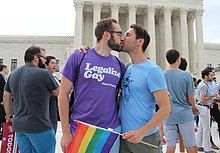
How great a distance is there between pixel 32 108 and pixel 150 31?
34.9 meters

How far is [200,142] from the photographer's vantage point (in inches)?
254

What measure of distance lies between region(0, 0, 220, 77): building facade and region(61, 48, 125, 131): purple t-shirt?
32.1 metres

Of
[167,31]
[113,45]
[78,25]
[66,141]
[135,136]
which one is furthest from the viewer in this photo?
[167,31]

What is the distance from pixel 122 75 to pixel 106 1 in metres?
36.1

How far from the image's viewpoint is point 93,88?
8.03 ft

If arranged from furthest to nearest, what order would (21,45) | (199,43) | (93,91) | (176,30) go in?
(21,45), (176,30), (199,43), (93,91)

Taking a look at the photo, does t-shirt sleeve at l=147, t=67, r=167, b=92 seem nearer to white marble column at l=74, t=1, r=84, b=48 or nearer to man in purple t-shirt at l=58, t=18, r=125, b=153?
man in purple t-shirt at l=58, t=18, r=125, b=153

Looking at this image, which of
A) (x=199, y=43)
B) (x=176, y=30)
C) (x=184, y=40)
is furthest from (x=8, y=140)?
(x=176, y=30)

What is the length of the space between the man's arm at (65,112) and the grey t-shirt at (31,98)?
1086 millimetres

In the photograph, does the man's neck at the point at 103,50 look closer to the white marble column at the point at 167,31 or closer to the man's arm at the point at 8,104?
the man's arm at the point at 8,104

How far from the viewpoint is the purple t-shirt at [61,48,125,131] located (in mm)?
2426

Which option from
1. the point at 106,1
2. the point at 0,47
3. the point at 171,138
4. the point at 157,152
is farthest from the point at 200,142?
the point at 0,47

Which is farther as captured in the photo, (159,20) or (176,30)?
(176,30)

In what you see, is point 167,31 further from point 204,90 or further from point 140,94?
point 140,94
